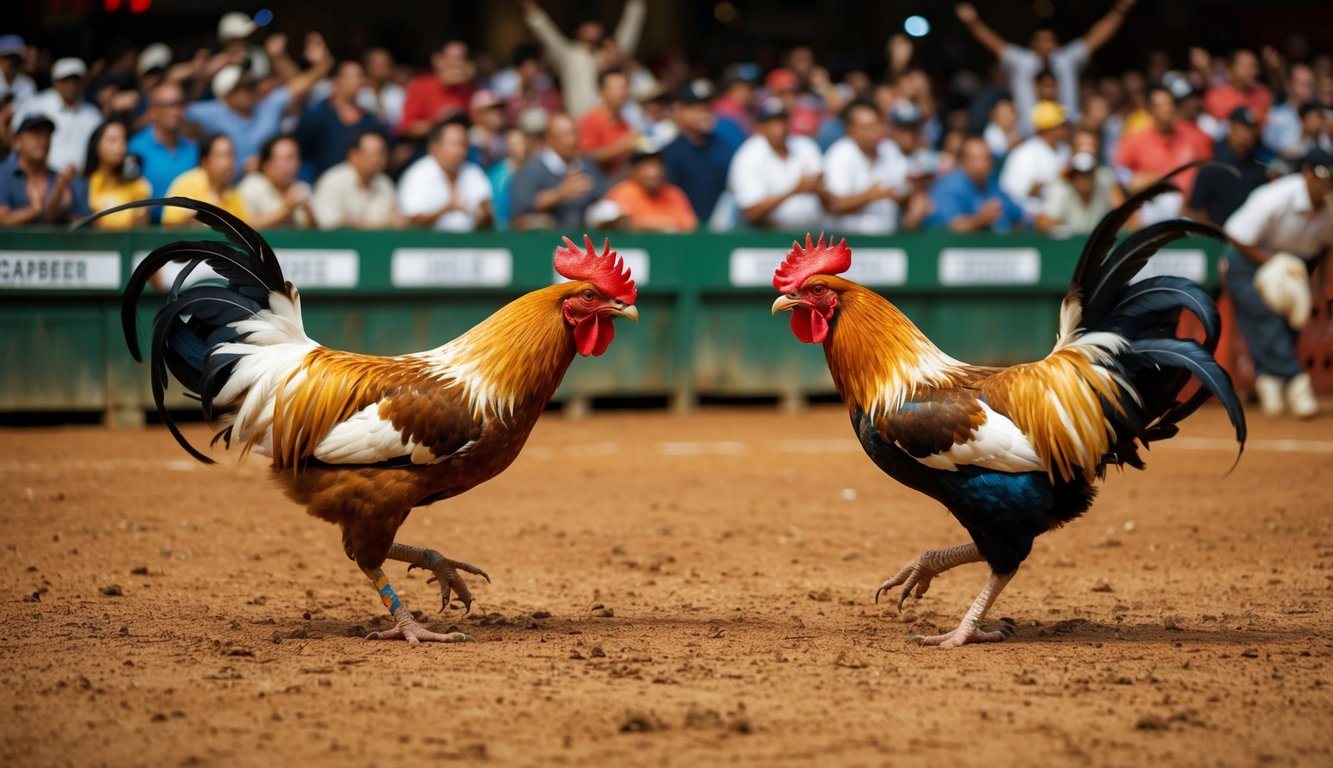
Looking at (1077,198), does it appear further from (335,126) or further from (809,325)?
(809,325)

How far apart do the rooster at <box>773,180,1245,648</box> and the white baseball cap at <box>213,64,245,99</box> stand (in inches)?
379

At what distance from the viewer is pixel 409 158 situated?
604 inches

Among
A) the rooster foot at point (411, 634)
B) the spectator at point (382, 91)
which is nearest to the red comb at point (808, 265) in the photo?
the rooster foot at point (411, 634)

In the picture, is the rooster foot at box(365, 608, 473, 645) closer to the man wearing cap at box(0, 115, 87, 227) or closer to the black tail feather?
the black tail feather

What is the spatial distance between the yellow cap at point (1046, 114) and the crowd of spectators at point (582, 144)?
0.9 inches

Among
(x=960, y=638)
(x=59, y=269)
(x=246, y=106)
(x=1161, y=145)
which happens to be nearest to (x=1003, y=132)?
(x=1161, y=145)

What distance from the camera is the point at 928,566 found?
6648 mm

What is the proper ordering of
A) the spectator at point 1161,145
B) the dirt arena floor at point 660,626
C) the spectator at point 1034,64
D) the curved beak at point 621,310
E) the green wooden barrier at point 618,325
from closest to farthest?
the dirt arena floor at point 660,626, the curved beak at point 621,310, the green wooden barrier at point 618,325, the spectator at point 1161,145, the spectator at point 1034,64

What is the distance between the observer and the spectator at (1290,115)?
62.6 ft

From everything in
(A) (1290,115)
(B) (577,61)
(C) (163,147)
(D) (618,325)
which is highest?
(B) (577,61)

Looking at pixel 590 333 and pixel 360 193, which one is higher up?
pixel 360 193

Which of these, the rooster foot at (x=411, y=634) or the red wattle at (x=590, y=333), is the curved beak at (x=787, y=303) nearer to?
the red wattle at (x=590, y=333)

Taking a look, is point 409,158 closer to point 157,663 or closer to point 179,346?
point 179,346

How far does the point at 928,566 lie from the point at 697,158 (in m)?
9.07
